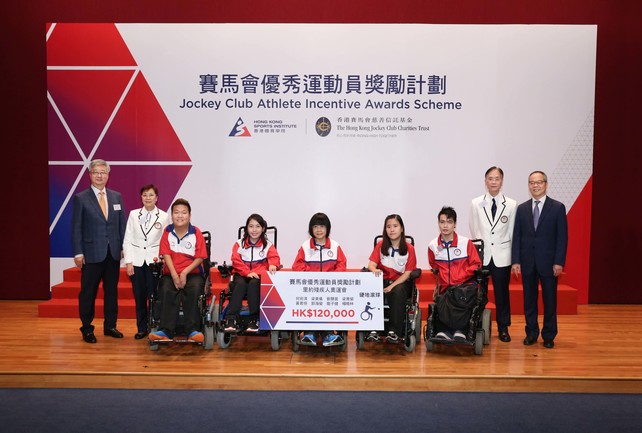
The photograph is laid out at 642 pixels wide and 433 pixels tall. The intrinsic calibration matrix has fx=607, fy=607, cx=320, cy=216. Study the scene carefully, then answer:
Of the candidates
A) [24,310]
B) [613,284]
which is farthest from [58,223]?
[613,284]

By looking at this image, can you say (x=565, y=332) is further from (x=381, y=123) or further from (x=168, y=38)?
(x=168, y=38)

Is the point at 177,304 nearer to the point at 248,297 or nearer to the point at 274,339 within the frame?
the point at 248,297

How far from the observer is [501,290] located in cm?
495

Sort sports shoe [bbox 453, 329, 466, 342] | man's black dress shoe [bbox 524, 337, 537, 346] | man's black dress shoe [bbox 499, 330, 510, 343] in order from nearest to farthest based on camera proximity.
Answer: sports shoe [bbox 453, 329, 466, 342], man's black dress shoe [bbox 524, 337, 537, 346], man's black dress shoe [bbox 499, 330, 510, 343]

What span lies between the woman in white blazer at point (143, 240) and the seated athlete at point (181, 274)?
18 cm

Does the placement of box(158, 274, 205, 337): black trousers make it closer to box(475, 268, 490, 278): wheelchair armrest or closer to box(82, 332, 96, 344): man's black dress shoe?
box(82, 332, 96, 344): man's black dress shoe

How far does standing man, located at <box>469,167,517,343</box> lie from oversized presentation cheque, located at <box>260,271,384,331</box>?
1053mm

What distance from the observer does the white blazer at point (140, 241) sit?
4.87 meters

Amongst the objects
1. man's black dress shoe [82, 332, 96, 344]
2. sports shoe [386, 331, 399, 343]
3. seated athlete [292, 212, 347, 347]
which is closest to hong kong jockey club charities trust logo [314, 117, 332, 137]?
seated athlete [292, 212, 347, 347]

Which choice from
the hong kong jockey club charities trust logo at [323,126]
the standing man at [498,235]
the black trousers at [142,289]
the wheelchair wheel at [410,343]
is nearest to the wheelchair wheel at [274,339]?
the wheelchair wheel at [410,343]

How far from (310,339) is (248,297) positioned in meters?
0.57

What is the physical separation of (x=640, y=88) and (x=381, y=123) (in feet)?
9.17

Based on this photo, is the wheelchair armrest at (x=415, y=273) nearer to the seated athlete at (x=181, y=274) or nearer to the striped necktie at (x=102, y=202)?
the seated athlete at (x=181, y=274)

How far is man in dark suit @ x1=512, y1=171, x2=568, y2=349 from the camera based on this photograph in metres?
4.66
